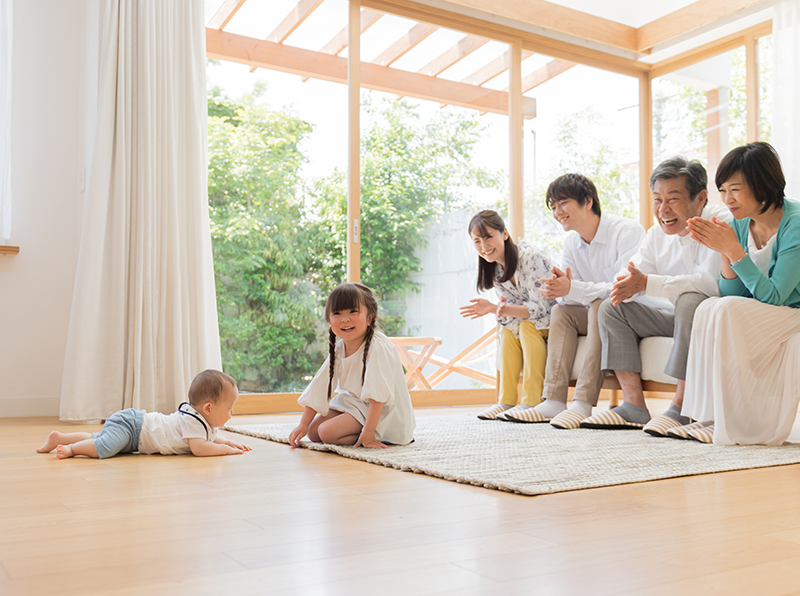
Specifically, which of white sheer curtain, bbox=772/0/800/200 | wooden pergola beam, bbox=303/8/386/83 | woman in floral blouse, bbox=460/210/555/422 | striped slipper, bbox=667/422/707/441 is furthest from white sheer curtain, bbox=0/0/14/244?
white sheer curtain, bbox=772/0/800/200

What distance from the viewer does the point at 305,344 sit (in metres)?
3.87

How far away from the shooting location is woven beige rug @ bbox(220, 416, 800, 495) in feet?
4.99

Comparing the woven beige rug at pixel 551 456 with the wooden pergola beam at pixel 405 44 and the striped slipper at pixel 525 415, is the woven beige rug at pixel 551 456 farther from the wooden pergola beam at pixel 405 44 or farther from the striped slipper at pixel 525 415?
the wooden pergola beam at pixel 405 44

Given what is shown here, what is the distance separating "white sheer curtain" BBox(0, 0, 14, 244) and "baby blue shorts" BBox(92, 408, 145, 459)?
1.75 meters

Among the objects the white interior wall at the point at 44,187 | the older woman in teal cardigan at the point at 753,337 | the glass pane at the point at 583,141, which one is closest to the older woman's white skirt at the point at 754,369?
the older woman in teal cardigan at the point at 753,337

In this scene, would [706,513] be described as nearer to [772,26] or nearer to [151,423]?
[151,423]

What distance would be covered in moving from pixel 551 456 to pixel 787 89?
3444 millimetres

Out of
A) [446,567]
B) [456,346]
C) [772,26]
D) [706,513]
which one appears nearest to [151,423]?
A: [446,567]

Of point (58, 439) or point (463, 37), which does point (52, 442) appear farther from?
point (463, 37)

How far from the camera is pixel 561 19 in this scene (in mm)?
4629

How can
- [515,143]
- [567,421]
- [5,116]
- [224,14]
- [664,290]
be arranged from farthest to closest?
[515,143], [224,14], [5,116], [567,421], [664,290]

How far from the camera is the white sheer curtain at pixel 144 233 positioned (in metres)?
3.01

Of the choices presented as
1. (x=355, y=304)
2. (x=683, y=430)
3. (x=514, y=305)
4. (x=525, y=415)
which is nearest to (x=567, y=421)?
(x=525, y=415)

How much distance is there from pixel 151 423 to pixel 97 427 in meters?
1.07
